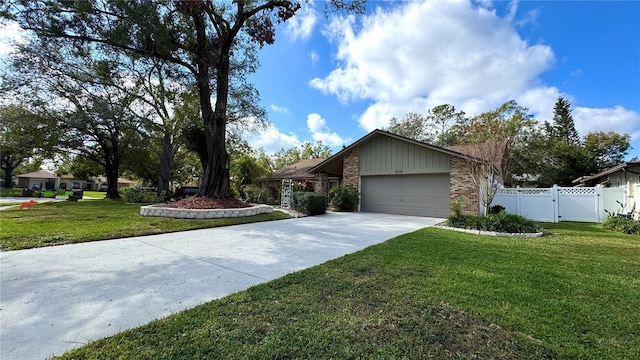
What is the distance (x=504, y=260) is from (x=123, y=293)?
620 centimetres

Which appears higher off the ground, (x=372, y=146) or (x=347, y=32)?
(x=347, y=32)

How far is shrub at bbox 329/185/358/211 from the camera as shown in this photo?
46.4 ft

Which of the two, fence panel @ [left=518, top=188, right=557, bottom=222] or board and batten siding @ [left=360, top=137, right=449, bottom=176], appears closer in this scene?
fence panel @ [left=518, top=188, right=557, bottom=222]

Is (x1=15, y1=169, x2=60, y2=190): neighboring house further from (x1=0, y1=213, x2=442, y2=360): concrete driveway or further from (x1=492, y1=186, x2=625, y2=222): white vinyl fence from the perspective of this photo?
(x1=492, y1=186, x2=625, y2=222): white vinyl fence

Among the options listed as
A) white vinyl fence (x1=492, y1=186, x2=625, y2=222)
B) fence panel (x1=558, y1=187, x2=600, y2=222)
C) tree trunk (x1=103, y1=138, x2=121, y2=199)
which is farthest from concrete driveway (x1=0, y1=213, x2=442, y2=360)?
tree trunk (x1=103, y1=138, x2=121, y2=199)

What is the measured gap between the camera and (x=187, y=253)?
17.2ft

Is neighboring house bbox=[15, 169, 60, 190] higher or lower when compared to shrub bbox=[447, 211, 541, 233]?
higher

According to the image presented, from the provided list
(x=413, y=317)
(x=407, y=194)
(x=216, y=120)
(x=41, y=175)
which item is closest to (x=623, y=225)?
(x=407, y=194)

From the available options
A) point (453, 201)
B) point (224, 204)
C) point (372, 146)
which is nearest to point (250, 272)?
point (224, 204)

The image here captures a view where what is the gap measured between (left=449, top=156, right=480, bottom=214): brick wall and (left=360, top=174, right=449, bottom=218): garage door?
0.43m

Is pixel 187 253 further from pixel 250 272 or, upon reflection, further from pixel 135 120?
pixel 135 120

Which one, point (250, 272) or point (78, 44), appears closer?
point (250, 272)

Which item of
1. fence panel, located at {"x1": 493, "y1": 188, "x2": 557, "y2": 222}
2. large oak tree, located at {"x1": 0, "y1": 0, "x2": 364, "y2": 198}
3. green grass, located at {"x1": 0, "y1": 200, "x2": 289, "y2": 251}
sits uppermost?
large oak tree, located at {"x1": 0, "y1": 0, "x2": 364, "y2": 198}

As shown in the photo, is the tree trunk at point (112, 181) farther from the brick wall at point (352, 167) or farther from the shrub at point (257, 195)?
the brick wall at point (352, 167)
